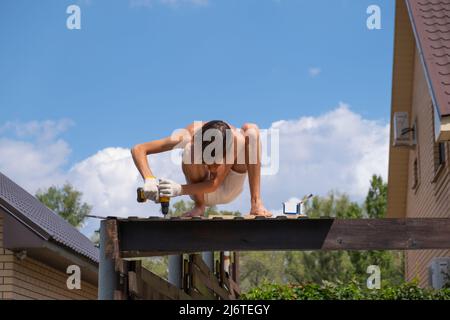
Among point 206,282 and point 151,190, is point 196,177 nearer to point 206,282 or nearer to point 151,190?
point 151,190

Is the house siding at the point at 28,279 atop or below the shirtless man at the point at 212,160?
below

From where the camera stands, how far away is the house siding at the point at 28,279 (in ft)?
36.3

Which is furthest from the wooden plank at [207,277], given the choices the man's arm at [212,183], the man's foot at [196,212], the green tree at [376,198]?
the green tree at [376,198]

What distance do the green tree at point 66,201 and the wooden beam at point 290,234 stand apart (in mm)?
35796

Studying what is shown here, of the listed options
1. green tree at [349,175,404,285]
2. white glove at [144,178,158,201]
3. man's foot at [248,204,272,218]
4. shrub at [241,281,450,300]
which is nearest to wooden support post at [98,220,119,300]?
white glove at [144,178,158,201]

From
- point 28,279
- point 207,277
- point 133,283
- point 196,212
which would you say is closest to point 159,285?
point 196,212

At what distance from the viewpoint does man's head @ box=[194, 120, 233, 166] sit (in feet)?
20.5

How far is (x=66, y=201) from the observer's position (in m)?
41.2

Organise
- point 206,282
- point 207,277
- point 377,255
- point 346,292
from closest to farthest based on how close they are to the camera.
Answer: point 206,282
point 207,277
point 346,292
point 377,255

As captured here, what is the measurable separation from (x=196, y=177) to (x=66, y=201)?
35.7 meters

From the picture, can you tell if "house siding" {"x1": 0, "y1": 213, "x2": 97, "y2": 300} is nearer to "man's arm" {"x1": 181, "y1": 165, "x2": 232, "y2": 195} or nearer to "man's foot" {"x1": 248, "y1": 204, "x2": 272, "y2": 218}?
"man's arm" {"x1": 181, "y1": 165, "x2": 232, "y2": 195}

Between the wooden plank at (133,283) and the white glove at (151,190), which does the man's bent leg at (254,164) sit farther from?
the wooden plank at (133,283)
